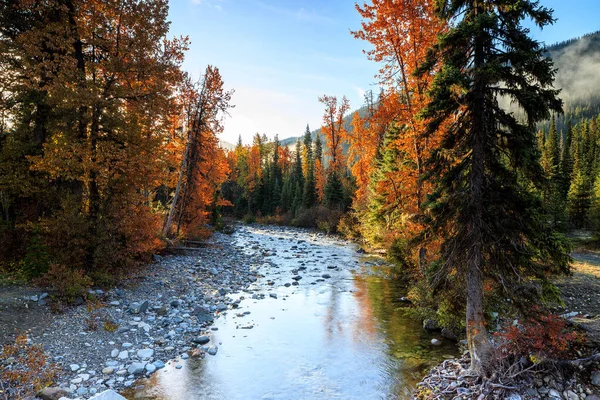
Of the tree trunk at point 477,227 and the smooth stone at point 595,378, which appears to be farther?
the tree trunk at point 477,227

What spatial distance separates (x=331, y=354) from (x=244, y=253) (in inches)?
682

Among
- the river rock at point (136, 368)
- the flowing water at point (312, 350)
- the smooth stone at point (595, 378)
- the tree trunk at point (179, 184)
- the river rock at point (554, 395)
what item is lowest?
the flowing water at point (312, 350)

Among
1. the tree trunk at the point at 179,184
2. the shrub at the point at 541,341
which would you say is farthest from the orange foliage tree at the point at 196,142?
the shrub at the point at 541,341

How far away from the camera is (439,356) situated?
932cm

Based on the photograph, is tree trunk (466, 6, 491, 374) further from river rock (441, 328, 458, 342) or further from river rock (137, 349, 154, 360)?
river rock (137, 349, 154, 360)

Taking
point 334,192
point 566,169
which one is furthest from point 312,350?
point 566,169

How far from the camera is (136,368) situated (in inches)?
309

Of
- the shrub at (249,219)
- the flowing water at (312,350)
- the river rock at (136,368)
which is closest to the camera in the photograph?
the flowing water at (312,350)

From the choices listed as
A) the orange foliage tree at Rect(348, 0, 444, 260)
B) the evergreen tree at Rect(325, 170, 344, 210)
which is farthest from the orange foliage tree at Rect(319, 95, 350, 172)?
the orange foliage tree at Rect(348, 0, 444, 260)

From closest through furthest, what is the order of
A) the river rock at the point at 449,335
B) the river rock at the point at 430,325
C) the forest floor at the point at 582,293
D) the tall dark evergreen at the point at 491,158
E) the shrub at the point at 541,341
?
the shrub at the point at 541,341 < the tall dark evergreen at the point at 491,158 < the river rock at the point at 449,335 < the river rock at the point at 430,325 < the forest floor at the point at 582,293

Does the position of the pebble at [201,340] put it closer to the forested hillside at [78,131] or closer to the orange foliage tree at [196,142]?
the forested hillside at [78,131]

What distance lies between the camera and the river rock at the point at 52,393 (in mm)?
6152

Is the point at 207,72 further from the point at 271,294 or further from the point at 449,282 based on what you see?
the point at 449,282

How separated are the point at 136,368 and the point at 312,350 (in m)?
4.73
